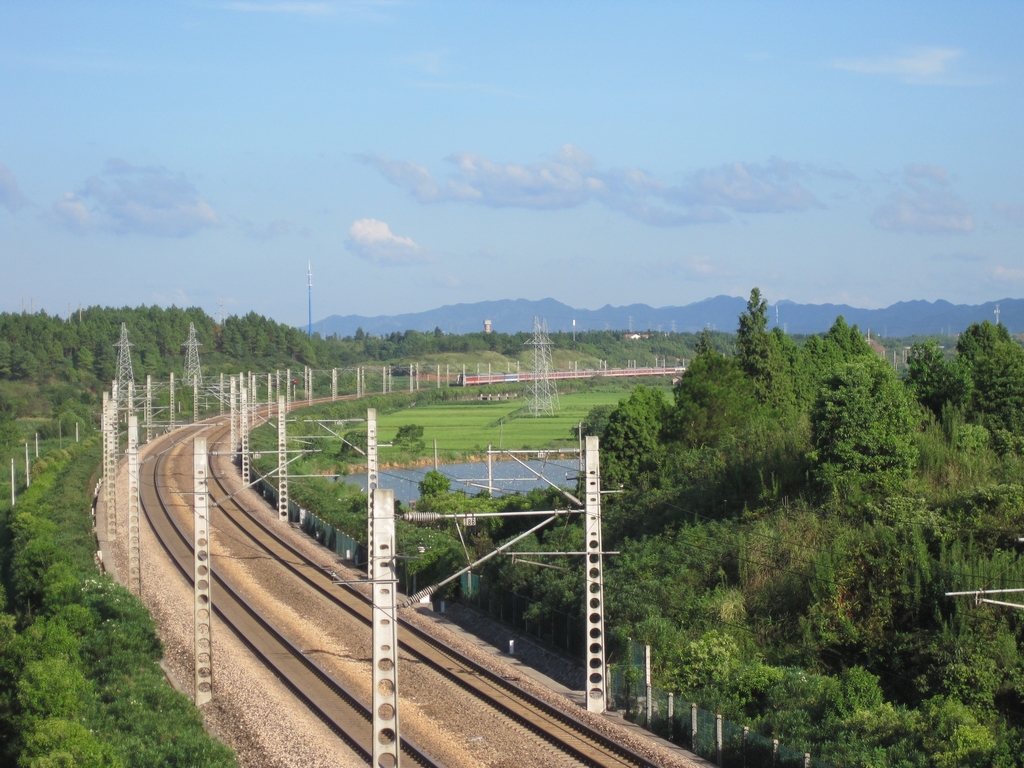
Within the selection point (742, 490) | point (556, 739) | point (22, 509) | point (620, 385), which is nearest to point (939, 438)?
point (742, 490)

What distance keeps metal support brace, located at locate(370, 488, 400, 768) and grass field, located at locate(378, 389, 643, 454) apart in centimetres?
4550

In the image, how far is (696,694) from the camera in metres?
17.9

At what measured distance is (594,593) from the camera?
1825 cm

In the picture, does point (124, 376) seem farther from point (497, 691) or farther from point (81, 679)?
point (497, 691)

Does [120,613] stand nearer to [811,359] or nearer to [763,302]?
[763,302]

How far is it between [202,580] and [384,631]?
28.5 feet

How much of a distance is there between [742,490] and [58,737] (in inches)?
797

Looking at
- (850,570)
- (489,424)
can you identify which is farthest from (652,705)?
(489,424)

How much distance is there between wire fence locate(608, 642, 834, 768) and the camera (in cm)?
1454

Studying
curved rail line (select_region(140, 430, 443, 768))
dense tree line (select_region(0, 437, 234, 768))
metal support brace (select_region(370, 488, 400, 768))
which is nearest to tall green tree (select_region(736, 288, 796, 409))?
curved rail line (select_region(140, 430, 443, 768))

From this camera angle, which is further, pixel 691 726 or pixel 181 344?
pixel 181 344

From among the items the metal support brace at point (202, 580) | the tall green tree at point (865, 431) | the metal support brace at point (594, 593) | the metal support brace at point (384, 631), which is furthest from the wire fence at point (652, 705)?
the tall green tree at point (865, 431)

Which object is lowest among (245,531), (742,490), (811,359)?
(245,531)

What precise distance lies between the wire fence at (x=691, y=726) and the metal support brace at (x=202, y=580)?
7117 mm
